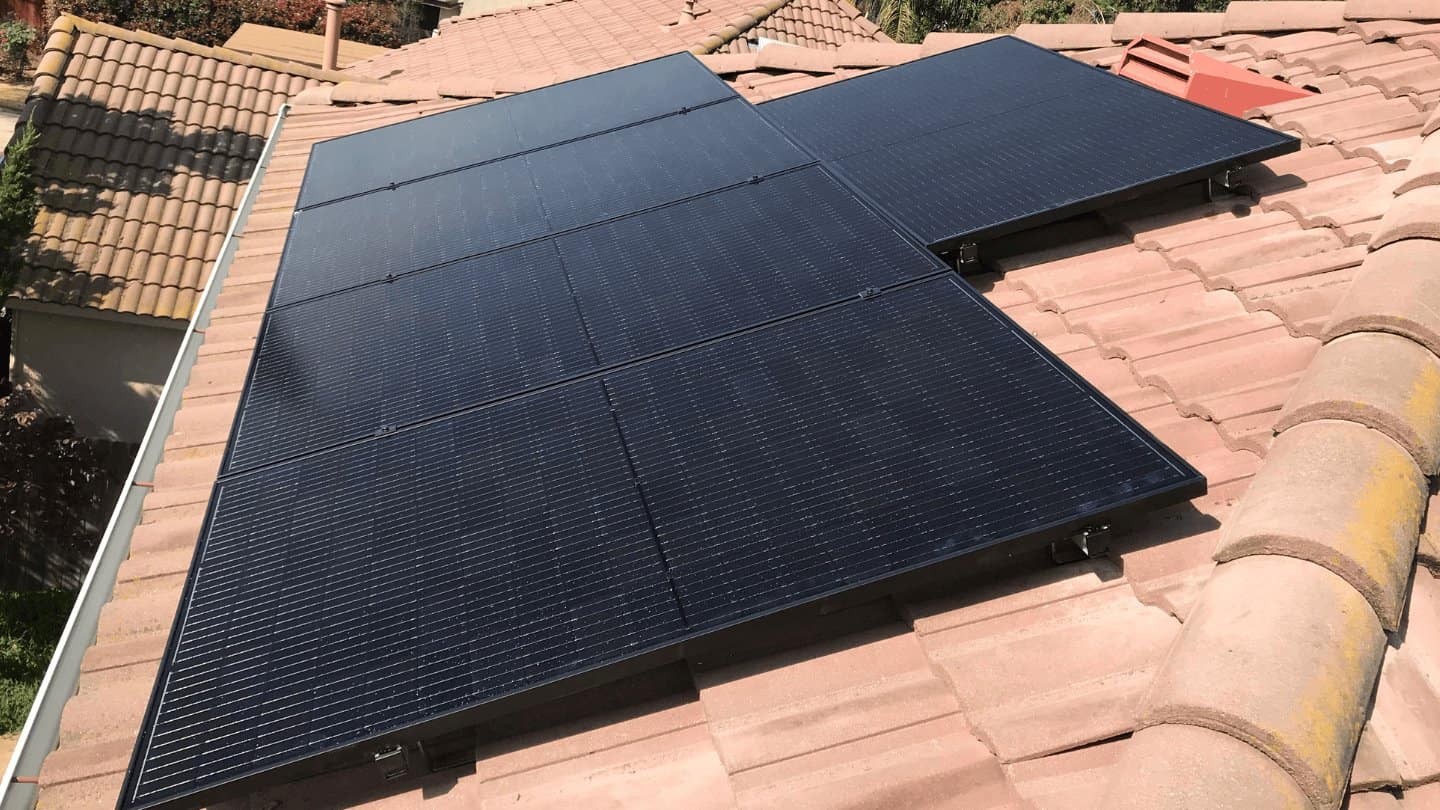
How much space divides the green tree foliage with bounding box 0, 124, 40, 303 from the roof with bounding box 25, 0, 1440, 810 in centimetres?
885

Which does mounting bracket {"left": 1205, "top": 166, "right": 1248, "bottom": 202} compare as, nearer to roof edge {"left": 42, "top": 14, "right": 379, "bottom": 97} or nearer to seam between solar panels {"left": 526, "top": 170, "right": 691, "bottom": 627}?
seam between solar panels {"left": 526, "top": 170, "right": 691, "bottom": 627}

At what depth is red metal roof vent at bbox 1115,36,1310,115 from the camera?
8461 millimetres

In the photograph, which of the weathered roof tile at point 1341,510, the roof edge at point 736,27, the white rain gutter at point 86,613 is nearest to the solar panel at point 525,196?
the white rain gutter at point 86,613

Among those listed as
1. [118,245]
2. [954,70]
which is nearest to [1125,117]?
[954,70]

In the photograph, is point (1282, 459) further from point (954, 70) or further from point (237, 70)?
point (237, 70)

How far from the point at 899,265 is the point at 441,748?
342cm

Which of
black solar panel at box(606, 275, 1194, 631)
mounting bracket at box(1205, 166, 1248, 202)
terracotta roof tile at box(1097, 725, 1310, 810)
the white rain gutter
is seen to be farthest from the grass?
terracotta roof tile at box(1097, 725, 1310, 810)

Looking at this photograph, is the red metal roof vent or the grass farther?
the grass

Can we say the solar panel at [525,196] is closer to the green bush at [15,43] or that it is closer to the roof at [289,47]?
the roof at [289,47]

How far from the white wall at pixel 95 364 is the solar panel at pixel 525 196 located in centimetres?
925

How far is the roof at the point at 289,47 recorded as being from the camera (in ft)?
86.4

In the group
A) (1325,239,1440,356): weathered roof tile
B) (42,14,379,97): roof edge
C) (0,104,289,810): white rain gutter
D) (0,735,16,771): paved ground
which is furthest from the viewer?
(42,14,379,97): roof edge

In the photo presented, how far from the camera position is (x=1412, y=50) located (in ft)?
28.8

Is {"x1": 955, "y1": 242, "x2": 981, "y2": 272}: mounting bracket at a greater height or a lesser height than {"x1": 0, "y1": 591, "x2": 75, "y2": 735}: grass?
greater
